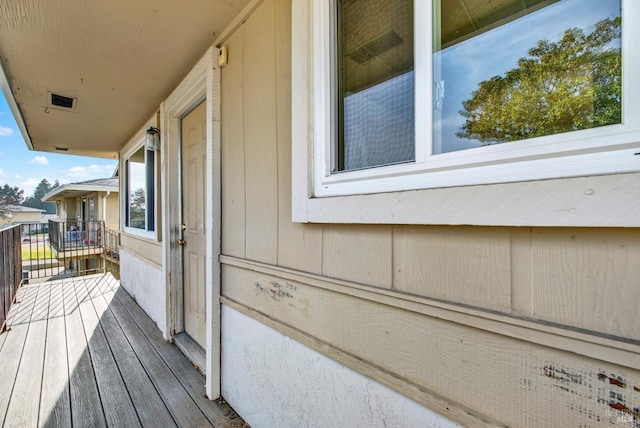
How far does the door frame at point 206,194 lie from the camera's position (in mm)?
1846

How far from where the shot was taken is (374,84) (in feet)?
3.39

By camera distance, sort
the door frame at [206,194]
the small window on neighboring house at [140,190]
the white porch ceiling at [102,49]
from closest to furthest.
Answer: the white porch ceiling at [102,49] → the door frame at [206,194] → the small window on neighboring house at [140,190]

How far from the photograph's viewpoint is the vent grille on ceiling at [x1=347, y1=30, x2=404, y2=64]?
98cm

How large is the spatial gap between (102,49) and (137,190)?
235cm

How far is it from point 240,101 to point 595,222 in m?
1.67

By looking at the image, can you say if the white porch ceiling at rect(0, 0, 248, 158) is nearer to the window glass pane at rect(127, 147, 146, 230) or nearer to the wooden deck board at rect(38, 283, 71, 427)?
the window glass pane at rect(127, 147, 146, 230)

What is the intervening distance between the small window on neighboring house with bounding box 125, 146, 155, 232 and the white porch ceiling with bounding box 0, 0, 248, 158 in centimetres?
62

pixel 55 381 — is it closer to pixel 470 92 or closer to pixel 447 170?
pixel 447 170

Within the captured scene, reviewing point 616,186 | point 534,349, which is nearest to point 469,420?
point 534,349

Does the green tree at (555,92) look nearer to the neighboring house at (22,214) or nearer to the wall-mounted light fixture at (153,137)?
the wall-mounted light fixture at (153,137)

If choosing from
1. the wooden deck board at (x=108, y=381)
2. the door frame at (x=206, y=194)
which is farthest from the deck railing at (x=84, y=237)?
the door frame at (x=206, y=194)

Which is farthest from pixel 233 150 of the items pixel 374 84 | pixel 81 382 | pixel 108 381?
pixel 81 382

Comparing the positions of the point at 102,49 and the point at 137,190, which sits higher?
the point at 102,49

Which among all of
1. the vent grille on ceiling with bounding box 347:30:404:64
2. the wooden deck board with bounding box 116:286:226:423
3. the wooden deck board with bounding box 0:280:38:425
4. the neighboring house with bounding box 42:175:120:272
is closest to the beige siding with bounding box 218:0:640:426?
the vent grille on ceiling with bounding box 347:30:404:64
